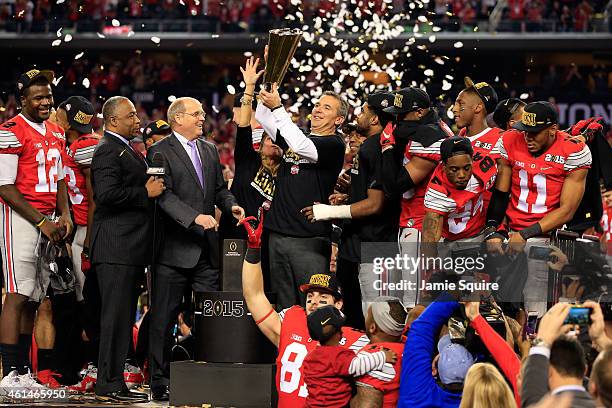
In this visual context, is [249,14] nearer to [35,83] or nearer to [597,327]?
[35,83]

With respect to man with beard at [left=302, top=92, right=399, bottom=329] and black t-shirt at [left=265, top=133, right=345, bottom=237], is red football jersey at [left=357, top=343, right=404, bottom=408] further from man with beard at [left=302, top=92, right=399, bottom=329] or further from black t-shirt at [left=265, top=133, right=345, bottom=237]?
black t-shirt at [left=265, top=133, right=345, bottom=237]

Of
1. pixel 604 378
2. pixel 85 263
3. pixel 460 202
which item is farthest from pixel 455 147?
pixel 85 263

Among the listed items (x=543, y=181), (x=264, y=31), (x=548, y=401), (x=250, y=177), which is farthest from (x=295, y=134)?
(x=264, y=31)

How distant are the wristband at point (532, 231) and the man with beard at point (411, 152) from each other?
769 millimetres

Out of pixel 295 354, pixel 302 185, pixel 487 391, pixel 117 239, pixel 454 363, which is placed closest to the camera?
pixel 487 391

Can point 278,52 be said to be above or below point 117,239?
above

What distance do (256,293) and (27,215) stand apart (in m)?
2.08

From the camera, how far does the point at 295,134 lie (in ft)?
27.2

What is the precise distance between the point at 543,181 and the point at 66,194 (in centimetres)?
362

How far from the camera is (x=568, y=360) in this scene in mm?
4883

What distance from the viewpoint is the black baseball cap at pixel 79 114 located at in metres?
9.18

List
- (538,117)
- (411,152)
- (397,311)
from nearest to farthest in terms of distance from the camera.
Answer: (397,311), (538,117), (411,152)

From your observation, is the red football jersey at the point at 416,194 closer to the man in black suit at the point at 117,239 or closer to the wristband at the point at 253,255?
the wristband at the point at 253,255

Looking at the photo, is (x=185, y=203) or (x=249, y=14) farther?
(x=249, y=14)
